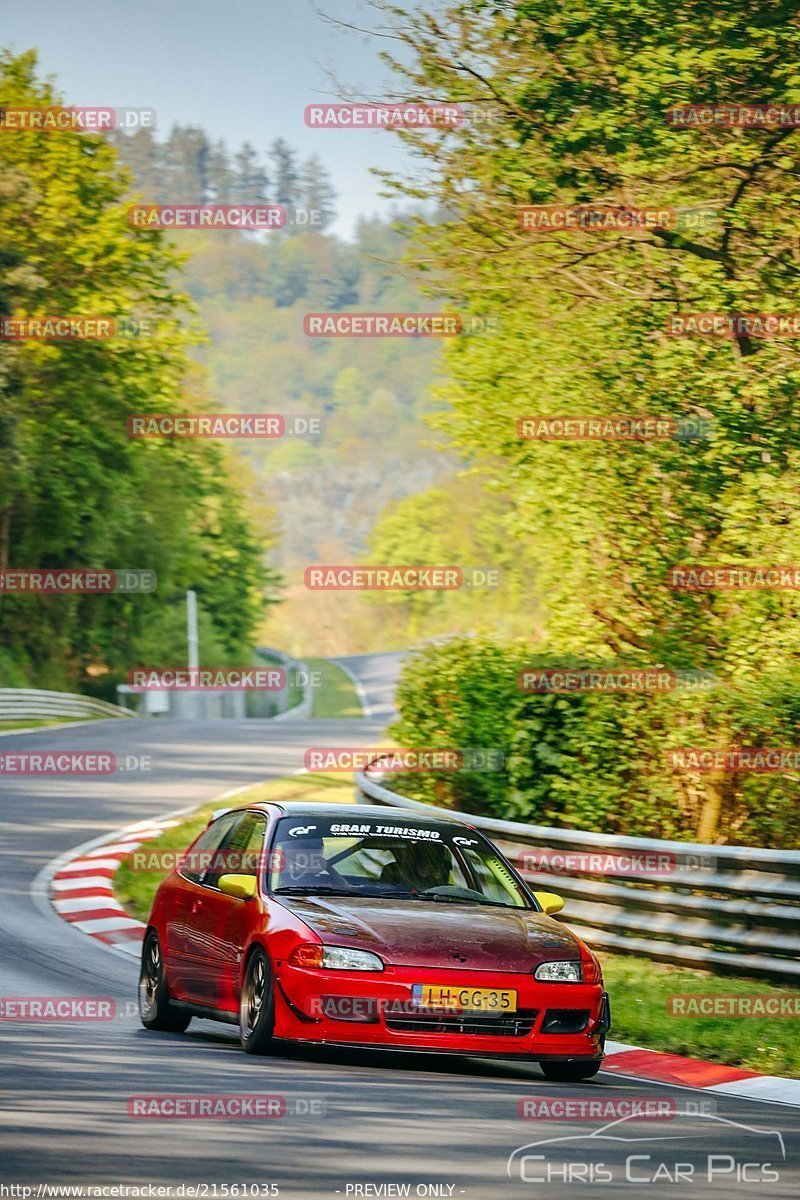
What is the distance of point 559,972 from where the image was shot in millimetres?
8727

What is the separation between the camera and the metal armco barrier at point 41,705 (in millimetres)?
41969

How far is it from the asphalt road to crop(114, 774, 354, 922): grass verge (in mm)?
2385

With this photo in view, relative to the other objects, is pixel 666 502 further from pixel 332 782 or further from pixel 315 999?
pixel 332 782

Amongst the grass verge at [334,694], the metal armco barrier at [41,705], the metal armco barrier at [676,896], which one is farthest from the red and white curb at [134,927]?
the grass verge at [334,694]

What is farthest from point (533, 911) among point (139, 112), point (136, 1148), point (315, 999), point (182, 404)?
point (182, 404)

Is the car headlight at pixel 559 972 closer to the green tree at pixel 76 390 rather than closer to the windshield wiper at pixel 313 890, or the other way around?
the windshield wiper at pixel 313 890

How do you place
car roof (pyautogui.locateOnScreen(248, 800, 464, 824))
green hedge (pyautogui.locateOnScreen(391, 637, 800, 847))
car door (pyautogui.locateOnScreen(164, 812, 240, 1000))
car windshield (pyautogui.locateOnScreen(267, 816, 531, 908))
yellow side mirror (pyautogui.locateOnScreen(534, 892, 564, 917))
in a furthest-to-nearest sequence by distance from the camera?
green hedge (pyautogui.locateOnScreen(391, 637, 800, 847)) < car door (pyautogui.locateOnScreen(164, 812, 240, 1000)) < car roof (pyautogui.locateOnScreen(248, 800, 464, 824)) < yellow side mirror (pyautogui.locateOnScreen(534, 892, 564, 917)) < car windshield (pyautogui.locateOnScreen(267, 816, 531, 908))

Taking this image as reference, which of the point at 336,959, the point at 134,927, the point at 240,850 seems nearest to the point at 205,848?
the point at 240,850

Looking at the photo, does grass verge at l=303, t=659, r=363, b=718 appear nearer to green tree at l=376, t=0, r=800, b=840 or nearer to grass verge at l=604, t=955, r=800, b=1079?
green tree at l=376, t=0, r=800, b=840

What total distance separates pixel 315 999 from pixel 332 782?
18.5m

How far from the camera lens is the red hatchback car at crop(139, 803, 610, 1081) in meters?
8.41

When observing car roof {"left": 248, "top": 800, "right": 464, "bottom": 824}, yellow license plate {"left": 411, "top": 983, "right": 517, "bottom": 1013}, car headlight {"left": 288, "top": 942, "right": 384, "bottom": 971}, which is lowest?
yellow license plate {"left": 411, "top": 983, "right": 517, "bottom": 1013}

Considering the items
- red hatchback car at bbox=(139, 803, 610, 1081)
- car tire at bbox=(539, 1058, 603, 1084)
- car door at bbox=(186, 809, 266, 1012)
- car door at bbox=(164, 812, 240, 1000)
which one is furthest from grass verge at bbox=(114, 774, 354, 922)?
car tire at bbox=(539, 1058, 603, 1084)

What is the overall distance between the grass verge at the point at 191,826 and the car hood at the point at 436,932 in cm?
189
